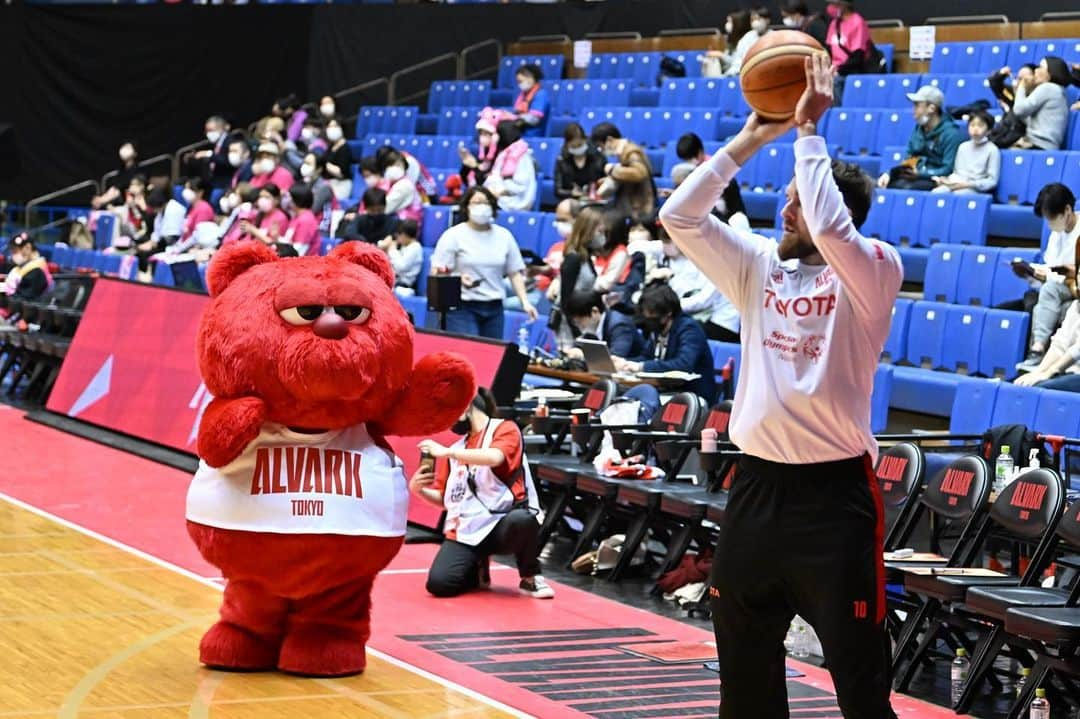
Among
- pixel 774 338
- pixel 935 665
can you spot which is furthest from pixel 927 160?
pixel 774 338

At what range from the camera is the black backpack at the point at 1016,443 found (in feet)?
25.2

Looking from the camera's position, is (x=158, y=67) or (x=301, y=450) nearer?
(x=301, y=450)

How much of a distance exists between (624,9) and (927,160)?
713cm

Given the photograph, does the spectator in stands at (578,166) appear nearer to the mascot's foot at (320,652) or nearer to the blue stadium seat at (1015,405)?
the blue stadium seat at (1015,405)

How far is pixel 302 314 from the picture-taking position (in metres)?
6.04

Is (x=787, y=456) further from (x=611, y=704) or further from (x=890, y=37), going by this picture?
(x=890, y=37)

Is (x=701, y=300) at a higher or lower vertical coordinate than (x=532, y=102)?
lower

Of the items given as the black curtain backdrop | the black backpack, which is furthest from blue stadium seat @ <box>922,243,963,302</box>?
the black curtain backdrop

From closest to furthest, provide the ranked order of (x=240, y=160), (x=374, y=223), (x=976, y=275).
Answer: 1. (x=976, y=275)
2. (x=374, y=223)
3. (x=240, y=160)

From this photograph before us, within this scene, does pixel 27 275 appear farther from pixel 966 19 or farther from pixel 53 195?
pixel 966 19

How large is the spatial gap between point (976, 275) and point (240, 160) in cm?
1002

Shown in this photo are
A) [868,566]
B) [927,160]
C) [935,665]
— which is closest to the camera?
[868,566]

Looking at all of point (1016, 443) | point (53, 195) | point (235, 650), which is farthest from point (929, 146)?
point (53, 195)

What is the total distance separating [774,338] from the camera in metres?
4.07
